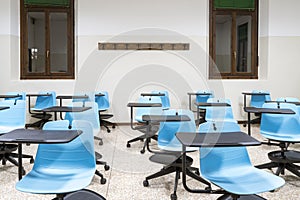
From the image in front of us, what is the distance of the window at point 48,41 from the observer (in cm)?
755

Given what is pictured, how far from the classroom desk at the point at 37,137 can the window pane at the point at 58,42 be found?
535cm

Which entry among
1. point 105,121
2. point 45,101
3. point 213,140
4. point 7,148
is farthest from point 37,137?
point 45,101

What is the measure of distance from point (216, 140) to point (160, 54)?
218 inches

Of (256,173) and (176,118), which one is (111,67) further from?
(256,173)

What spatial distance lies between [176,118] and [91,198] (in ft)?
4.24

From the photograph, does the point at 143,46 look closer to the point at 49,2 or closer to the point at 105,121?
the point at 105,121

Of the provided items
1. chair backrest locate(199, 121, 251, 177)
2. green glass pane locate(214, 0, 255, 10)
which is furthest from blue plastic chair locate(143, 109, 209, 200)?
green glass pane locate(214, 0, 255, 10)

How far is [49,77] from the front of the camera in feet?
25.1

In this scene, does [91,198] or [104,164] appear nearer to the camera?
[91,198]

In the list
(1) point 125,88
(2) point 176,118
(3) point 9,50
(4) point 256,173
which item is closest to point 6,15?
(3) point 9,50

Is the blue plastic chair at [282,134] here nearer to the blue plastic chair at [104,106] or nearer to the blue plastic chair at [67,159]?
the blue plastic chair at [67,159]

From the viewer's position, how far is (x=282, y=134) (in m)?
3.95

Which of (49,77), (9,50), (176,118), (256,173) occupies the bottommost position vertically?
(256,173)

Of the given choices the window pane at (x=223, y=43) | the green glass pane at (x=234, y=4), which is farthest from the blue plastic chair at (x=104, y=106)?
the green glass pane at (x=234, y=4)
